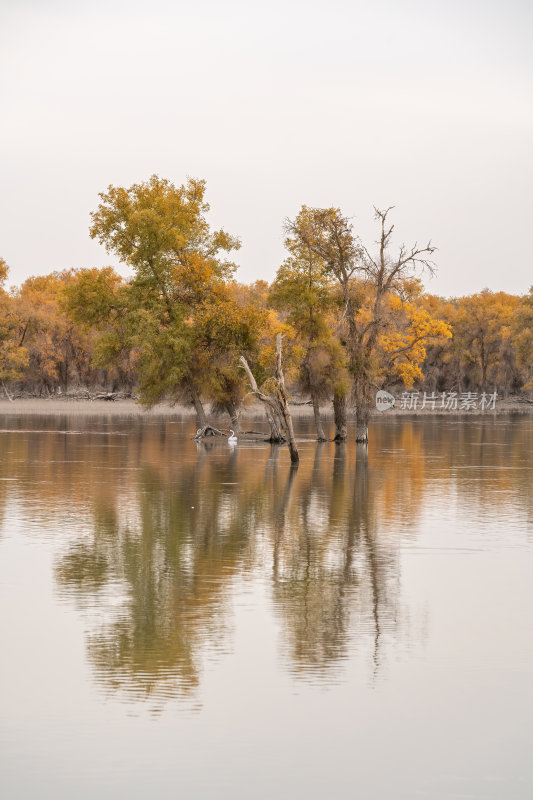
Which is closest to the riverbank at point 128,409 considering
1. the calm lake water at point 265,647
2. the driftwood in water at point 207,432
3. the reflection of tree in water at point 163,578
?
the driftwood in water at point 207,432

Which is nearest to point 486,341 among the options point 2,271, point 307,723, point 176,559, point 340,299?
point 2,271

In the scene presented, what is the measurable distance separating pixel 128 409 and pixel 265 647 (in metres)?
91.3

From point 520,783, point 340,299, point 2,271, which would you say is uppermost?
point 2,271

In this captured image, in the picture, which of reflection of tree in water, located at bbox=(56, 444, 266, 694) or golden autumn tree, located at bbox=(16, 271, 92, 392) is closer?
reflection of tree in water, located at bbox=(56, 444, 266, 694)

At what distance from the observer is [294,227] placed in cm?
4944

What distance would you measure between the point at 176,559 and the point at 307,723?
8.26 metres

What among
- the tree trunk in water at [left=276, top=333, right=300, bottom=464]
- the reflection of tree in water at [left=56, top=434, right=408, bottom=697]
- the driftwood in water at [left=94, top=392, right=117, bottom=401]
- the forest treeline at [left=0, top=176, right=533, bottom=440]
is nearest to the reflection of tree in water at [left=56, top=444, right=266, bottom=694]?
the reflection of tree in water at [left=56, top=434, right=408, bottom=697]

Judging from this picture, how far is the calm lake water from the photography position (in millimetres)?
9047

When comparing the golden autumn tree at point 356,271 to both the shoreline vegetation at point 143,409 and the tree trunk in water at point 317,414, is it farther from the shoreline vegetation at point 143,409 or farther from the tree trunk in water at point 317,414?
the shoreline vegetation at point 143,409

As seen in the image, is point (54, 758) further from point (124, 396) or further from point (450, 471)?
point (124, 396)

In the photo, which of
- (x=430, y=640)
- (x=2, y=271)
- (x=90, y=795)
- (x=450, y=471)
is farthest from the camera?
(x=2, y=271)

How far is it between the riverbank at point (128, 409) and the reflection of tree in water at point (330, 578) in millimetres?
66008

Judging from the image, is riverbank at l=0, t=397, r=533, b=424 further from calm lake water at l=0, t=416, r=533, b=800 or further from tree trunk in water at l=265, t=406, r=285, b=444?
calm lake water at l=0, t=416, r=533, b=800

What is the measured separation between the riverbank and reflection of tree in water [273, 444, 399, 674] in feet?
217
